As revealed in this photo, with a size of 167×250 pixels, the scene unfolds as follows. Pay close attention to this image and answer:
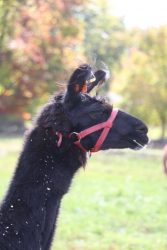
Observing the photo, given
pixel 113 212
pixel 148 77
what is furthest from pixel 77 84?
pixel 148 77

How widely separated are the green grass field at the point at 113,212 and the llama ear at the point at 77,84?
0.59 meters

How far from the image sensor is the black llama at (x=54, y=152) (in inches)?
151

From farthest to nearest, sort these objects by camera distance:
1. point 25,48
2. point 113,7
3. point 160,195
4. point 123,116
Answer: point 113,7
point 25,48
point 160,195
point 123,116

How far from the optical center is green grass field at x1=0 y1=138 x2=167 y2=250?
7.40 m

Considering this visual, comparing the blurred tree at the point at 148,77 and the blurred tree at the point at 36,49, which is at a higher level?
the blurred tree at the point at 36,49

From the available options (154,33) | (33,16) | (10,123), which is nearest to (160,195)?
(33,16)

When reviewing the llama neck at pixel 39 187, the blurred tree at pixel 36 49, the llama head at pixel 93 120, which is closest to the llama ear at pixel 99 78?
the llama head at pixel 93 120

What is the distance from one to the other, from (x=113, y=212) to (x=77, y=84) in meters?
5.94

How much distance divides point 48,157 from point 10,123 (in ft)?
111

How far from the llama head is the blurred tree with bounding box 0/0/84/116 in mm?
5028

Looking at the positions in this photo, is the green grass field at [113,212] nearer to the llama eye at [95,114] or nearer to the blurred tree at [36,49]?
the llama eye at [95,114]

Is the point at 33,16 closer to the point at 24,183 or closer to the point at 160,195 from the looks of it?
the point at 160,195

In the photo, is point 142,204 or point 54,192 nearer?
point 54,192

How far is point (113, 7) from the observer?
54562 mm
